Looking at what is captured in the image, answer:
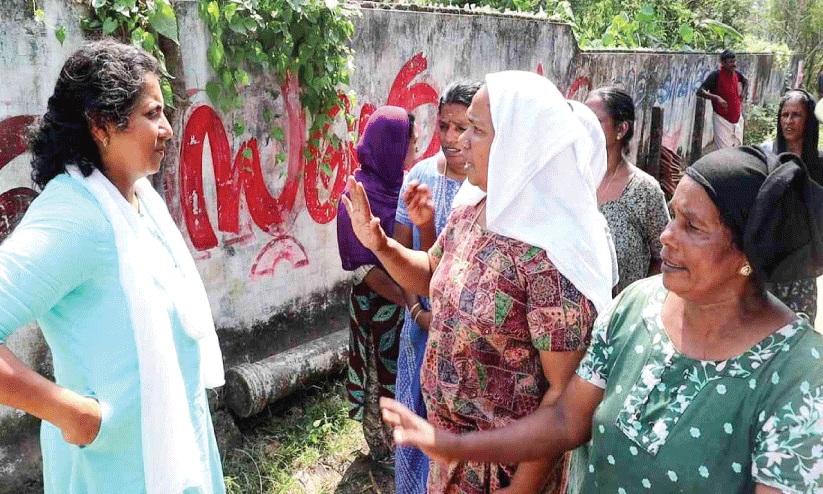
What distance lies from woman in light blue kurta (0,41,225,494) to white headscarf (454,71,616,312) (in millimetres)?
936

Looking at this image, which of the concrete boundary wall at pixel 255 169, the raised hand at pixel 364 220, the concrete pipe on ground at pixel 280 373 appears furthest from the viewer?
the concrete pipe on ground at pixel 280 373

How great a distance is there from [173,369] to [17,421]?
1723mm

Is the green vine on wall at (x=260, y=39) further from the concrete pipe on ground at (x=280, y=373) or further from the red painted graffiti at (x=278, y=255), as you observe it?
the concrete pipe on ground at (x=280, y=373)

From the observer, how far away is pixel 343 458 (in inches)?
146

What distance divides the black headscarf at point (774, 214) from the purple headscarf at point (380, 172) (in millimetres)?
1965

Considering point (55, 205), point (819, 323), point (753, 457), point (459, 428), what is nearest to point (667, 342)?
point (753, 457)

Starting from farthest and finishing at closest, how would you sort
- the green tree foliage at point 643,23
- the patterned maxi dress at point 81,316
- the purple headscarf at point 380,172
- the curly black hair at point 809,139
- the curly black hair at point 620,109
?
1. the green tree foliage at point 643,23
2. the curly black hair at point 809,139
3. the curly black hair at point 620,109
4. the purple headscarf at point 380,172
5. the patterned maxi dress at point 81,316

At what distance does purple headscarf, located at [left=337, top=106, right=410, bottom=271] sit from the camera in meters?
3.19

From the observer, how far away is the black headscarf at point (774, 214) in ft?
4.39

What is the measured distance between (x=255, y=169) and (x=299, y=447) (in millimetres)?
1604

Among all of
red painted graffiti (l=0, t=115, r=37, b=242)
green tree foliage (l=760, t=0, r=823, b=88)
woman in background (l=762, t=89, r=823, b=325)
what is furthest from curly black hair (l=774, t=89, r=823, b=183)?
green tree foliage (l=760, t=0, r=823, b=88)

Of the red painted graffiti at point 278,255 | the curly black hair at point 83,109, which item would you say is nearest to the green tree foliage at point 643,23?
the red painted graffiti at point 278,255

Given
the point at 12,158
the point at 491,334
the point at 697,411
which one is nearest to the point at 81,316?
the point at 491,334

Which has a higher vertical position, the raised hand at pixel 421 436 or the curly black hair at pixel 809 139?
the curly black hair at pixel 809 139
